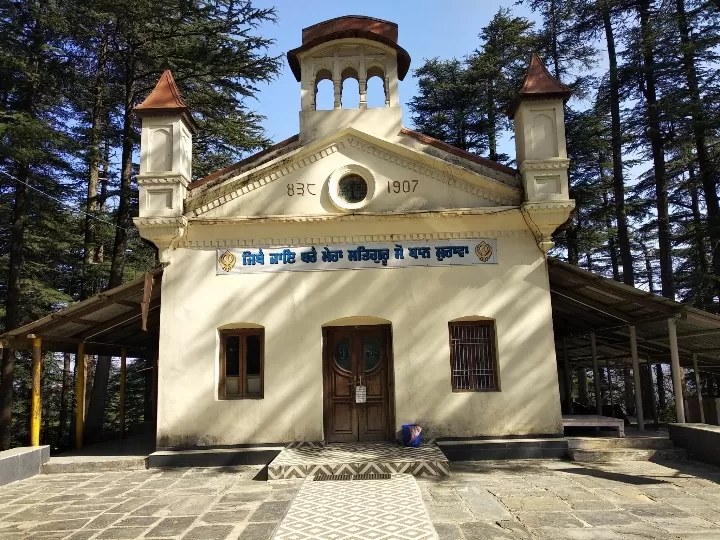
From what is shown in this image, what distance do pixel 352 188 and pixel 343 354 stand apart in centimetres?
326

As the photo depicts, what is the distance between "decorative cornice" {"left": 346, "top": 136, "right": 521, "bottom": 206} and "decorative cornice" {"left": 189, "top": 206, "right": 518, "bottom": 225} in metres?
0.28

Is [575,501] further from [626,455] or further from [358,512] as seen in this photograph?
[626,455]

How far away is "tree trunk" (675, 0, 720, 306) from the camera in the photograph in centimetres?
1598

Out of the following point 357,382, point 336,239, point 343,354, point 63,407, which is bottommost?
point 63,407

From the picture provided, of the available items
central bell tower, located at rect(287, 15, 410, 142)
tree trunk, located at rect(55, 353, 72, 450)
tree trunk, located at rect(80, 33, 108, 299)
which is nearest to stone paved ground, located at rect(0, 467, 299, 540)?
central bell tower, located at rect(287, 15, 410, 142)

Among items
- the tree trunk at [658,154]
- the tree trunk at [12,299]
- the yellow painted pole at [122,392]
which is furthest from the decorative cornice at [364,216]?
the tree trunk at [658,154]

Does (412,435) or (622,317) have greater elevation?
(622,317)

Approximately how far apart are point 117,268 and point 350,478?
11098 millimetres

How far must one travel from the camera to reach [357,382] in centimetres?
1030

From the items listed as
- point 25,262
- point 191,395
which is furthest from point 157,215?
point 25,262

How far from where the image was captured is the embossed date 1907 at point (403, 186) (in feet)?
34.6

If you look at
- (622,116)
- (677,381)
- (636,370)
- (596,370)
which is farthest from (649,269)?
(677,381)

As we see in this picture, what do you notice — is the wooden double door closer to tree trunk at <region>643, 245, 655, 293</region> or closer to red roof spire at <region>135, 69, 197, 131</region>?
red roof spire at <region>135, 69, 197, 131</region>

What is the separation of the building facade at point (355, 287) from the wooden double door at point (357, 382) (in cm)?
3
